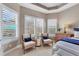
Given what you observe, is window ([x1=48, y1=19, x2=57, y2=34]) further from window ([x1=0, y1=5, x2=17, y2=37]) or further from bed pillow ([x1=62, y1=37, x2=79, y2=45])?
window ([x1=0, y1=5, x2=17, y2=37])

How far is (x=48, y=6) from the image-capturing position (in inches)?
82.0

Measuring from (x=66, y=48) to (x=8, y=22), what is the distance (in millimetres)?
1076

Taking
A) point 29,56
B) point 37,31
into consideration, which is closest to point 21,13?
point 37,31

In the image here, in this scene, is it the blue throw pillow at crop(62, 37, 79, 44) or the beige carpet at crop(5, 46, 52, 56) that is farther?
the beige carpet at crop(5, 46, 52, 56)

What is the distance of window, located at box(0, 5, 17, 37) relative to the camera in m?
2.01

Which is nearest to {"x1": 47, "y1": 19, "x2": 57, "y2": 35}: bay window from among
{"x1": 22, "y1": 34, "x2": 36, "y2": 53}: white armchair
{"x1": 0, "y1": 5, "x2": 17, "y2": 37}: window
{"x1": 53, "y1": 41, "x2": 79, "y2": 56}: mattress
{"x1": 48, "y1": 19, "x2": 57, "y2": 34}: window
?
{"x1": 48, "y1": 19, "x2": 57, "y2": 34}: window

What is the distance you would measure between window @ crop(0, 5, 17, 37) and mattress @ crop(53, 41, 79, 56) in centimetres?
78

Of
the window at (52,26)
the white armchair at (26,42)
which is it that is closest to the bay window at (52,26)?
the window at (52,26)

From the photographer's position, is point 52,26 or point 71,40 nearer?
point 71,40

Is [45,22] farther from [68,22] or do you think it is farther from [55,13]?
[68,22]

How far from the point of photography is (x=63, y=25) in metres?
2.11

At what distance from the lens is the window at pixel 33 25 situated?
2.11 m

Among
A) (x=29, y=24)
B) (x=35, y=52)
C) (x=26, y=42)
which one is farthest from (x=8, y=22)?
(x=35, y=52)

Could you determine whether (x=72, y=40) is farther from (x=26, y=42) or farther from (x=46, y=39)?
(x=26, y=42)
